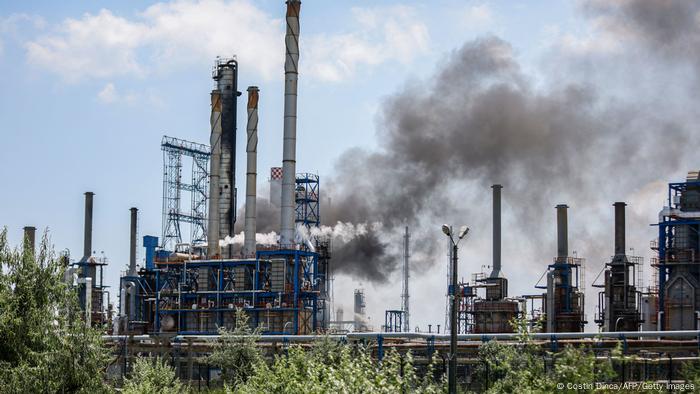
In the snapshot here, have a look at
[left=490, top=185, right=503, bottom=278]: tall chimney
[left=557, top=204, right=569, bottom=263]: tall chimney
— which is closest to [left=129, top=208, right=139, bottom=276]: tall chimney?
[left=490, top=185, right=503, bottom=278]: tall chimney

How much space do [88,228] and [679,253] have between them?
185 feet

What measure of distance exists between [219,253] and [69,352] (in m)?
53.9

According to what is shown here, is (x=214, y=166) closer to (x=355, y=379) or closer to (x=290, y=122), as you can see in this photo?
(x=290, y=122)

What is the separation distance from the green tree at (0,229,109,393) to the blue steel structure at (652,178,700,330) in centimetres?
4818

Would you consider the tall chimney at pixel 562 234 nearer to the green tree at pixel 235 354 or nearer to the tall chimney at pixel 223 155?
the tall chimney at pixel 223 155

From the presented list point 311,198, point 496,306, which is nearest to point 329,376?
point 496,306

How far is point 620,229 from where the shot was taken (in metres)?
78.1

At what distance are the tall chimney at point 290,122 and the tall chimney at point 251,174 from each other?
5.89 meters

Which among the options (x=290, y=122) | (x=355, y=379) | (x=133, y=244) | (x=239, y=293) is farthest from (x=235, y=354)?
(x=133, y=244)

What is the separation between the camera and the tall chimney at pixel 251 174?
84.2 meters

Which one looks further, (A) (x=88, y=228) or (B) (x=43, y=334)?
(A) (x=88, y=228)

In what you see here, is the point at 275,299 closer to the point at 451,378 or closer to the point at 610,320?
the point at 610,320

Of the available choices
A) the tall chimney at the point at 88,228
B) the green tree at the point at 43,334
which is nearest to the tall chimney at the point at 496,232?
the tall chimney at the point at 88,228

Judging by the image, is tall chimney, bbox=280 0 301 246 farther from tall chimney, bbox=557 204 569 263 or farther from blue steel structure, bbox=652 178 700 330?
blue steel structure, bbox=652 178 700 330
